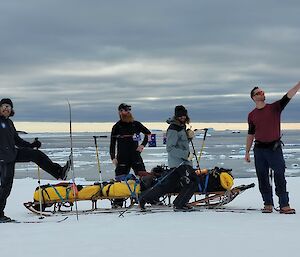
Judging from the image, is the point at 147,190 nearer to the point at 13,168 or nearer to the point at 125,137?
the point at 125,137

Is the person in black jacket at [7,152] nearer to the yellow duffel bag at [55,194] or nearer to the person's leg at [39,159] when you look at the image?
the person's leg at [39,159]

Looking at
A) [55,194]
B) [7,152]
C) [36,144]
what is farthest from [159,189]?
[7,152]

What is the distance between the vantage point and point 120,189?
8.25m

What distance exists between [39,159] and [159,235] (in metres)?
2.89

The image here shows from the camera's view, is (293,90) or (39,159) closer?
(293,90)

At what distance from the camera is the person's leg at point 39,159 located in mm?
7703

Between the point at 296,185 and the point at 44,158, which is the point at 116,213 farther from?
the point at 296,185

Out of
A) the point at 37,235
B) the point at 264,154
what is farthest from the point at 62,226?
the point at 264,154

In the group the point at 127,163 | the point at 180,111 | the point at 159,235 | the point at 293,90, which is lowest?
the point at 159,235

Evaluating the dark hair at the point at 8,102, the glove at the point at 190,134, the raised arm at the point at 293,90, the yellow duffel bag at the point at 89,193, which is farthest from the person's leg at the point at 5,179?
the raised arm at the point at 293,90

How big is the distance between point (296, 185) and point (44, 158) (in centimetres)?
590

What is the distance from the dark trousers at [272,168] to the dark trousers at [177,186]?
3.25 feet

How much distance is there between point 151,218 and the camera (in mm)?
7094

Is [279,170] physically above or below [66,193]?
above
